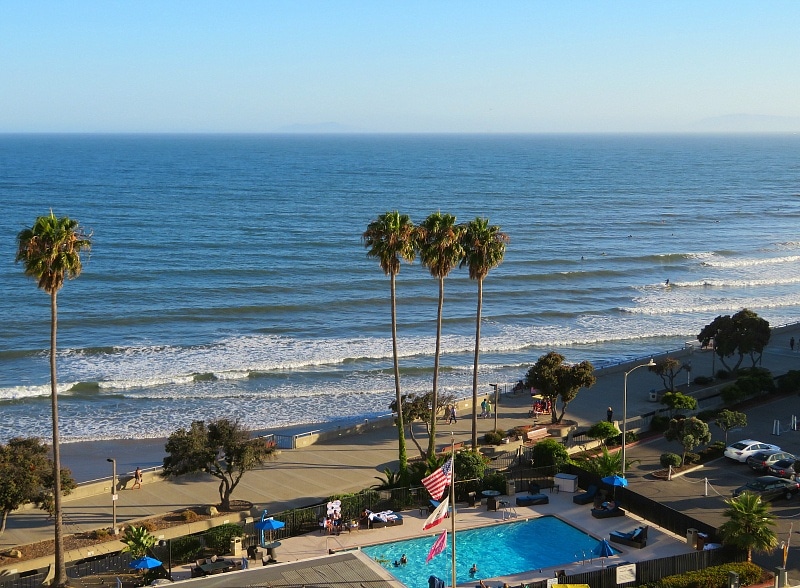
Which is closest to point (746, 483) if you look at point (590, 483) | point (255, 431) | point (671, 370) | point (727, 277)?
point (590, 483)

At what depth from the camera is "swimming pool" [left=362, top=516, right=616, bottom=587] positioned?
28438mm

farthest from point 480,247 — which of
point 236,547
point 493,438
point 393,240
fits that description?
point 236,547

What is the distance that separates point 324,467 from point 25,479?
12.8m

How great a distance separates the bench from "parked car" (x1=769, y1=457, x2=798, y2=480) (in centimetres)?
974

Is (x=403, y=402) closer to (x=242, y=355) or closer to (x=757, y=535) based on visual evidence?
(x=757, y=535)

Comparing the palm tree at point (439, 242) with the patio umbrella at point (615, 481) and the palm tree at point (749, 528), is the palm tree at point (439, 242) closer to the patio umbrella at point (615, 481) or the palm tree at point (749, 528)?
the patio umbrella at point (615, 481)

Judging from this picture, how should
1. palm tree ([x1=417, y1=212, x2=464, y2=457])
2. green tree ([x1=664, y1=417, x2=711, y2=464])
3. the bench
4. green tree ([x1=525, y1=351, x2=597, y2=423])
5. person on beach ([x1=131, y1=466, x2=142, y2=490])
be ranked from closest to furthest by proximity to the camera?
palm tree ([x1=417, y1=212, x2=464, y2=457]) → person on beach ([x1=131, y1=466, x2=142, y2=490]) → green tree ([x1=664, y1=417, x2=711, y2=464]) → the bench → green tree ([x1=525, y1=351, x2=597, y2=423])

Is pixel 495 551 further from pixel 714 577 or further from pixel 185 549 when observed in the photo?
pixel 185 549

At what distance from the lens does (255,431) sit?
158 feet

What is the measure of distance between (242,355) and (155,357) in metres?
5.55

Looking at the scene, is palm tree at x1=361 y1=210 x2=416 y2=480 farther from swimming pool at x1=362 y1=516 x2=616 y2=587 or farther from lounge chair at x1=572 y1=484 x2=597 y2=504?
lounge chair at x1=572 y1=484 x2=597 y2=504

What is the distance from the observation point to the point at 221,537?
29750mm

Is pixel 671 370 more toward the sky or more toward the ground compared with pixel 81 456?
more toward the sky

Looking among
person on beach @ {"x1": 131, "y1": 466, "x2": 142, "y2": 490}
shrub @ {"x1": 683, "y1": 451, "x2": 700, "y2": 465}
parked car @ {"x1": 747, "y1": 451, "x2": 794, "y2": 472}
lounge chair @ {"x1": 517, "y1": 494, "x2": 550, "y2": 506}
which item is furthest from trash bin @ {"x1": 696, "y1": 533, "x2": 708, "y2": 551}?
person on beach @ {"x1": 131, "y1": 466, "x2": 142, "y2": 490}
